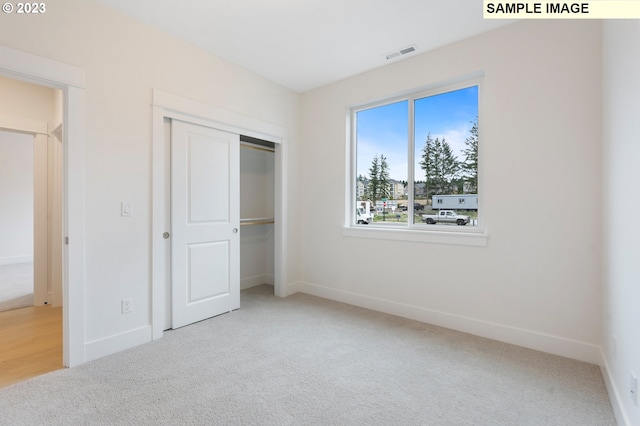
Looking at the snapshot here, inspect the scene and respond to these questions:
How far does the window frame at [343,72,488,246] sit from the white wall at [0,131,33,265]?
6.96 metres

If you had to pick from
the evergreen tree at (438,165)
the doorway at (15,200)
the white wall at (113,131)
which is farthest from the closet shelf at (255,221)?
the doorway at (15,200)

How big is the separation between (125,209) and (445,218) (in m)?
2.99

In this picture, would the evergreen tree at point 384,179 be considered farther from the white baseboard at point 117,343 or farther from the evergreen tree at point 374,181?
the white baseboard at point 117,343

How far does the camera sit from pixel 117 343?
8.12ft

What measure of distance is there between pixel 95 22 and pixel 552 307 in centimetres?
427

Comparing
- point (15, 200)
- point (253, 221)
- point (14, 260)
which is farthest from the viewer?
point (15, 200)

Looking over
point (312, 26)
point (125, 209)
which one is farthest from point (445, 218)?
point (125, 209)

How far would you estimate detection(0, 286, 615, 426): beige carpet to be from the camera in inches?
68.4

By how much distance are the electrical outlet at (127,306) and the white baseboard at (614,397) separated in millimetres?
3317

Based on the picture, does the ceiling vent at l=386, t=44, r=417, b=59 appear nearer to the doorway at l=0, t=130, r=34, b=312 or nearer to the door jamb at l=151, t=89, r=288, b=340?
the door jamb at l=151, t=89, r=288, b=340

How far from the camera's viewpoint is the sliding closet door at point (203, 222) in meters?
2.97

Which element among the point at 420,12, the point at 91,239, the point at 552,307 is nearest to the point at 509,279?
the point at 552,307

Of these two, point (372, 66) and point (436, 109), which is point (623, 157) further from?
point (372, 66)

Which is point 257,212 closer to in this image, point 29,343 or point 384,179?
point 384,179
